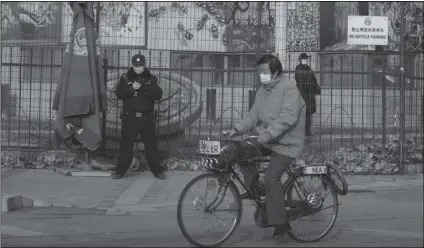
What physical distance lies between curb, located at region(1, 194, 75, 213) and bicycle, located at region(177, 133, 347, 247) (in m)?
2.95

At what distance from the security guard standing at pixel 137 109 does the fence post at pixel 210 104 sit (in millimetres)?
2208

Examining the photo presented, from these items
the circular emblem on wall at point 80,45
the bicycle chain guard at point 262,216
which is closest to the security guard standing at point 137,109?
the circular emblem on wall at point 80,45

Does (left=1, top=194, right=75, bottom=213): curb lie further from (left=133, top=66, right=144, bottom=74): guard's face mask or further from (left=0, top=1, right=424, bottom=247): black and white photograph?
(left=133, top=66, right=144, bottom=74): guard's face mask

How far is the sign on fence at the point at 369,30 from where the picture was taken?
39.3 ft

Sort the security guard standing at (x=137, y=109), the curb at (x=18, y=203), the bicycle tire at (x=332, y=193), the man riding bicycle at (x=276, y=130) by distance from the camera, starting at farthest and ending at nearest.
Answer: the security guard standing at (x=137, y=109)
the curb at (x=18, y=203)
the bicycle tire at (x=332, y=193)
the man riding bicycle at (x=276, y=130)

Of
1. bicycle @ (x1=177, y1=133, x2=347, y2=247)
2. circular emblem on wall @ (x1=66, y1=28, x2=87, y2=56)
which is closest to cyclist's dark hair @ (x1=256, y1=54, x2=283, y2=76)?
bicycle @ (x1=177, y1=133, x2=347, y2=247)

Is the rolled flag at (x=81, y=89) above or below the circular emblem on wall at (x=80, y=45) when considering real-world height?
below

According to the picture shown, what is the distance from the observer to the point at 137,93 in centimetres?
1054

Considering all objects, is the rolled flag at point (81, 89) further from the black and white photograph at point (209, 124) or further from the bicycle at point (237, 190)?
the bicycle at point (237, 190)

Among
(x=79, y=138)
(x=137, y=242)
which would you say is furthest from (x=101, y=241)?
(x=79, y=138)

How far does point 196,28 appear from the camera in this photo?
14.0 metres

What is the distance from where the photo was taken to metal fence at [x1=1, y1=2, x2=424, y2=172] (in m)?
12.3

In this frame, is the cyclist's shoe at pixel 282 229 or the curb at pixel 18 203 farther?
the curb at pixel 18 203

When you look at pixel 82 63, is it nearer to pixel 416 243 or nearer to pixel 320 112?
pixel 320 112
